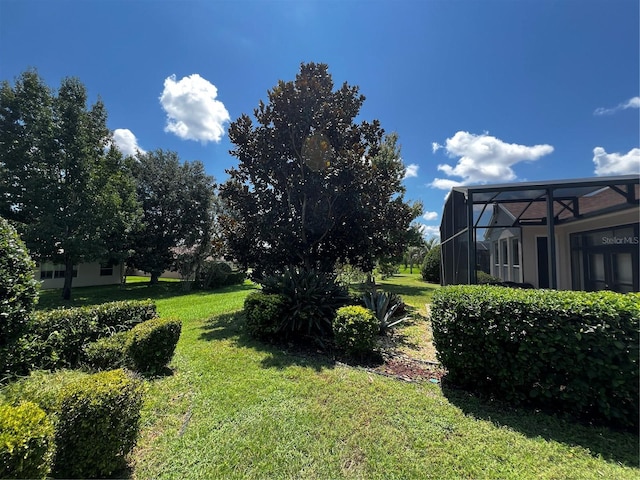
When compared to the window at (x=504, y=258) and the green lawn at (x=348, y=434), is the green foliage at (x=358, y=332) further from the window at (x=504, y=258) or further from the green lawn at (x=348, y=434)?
the window at (x=504, y=258)

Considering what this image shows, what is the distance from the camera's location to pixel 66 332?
4.06 metres

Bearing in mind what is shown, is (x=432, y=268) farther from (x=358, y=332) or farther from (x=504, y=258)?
(x=358, y=332)

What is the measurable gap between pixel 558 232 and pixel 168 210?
72.6 ft

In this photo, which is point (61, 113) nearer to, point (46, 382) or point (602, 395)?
point (46, 382)

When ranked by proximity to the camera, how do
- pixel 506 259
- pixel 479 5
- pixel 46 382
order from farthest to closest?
pixel 506 259
pixel 479 5
pixel 46 382

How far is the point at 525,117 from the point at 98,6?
12.6 meters

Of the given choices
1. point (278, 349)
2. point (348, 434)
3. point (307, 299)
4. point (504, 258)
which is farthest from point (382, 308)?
point (504, 258)

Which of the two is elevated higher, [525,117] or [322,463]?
[525,117]

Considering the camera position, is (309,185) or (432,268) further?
(432,268)

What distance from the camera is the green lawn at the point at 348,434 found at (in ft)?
7.32

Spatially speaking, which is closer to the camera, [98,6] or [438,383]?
[438,383]

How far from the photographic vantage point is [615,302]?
280 centimetres

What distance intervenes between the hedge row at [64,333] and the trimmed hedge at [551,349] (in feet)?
18.1

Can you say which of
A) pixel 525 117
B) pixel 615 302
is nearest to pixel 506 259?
pixel 525 117
